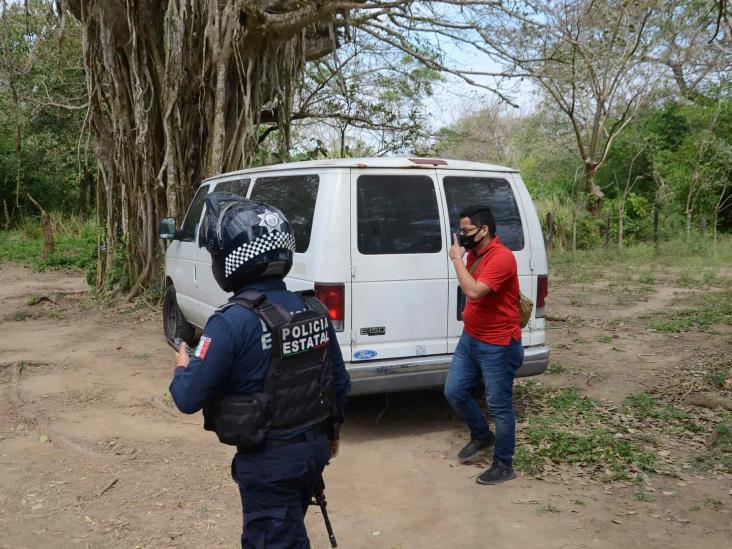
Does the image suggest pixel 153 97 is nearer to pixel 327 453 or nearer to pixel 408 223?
pixel 408 223

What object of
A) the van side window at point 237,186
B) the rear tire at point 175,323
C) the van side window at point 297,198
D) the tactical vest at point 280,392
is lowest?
the rear tire at point 175,323

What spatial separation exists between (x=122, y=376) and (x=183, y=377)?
4.72 meters

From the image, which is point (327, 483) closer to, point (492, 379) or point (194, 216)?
point (492, 379)

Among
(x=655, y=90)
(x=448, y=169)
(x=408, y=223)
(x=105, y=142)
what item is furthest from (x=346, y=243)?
(x=655, y=90)

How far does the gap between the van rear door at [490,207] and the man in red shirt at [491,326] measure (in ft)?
1.77

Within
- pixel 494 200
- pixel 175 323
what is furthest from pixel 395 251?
pixel 175 323

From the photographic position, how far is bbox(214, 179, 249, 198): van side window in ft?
18.5

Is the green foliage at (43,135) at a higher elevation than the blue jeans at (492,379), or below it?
higher

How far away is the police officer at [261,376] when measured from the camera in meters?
2.02

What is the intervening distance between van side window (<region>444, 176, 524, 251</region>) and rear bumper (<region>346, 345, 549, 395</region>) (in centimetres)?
103

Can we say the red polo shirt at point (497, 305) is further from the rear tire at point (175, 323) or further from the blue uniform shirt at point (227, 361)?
the rear tire at point (175, 323)

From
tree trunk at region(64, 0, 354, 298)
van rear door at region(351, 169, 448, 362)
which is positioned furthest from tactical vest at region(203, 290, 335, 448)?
tree trunk at region(64, 0, 354, 298)

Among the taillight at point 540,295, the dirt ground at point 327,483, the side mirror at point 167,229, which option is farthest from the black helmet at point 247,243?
the side mirror at point 167,229

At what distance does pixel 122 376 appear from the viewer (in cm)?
637
